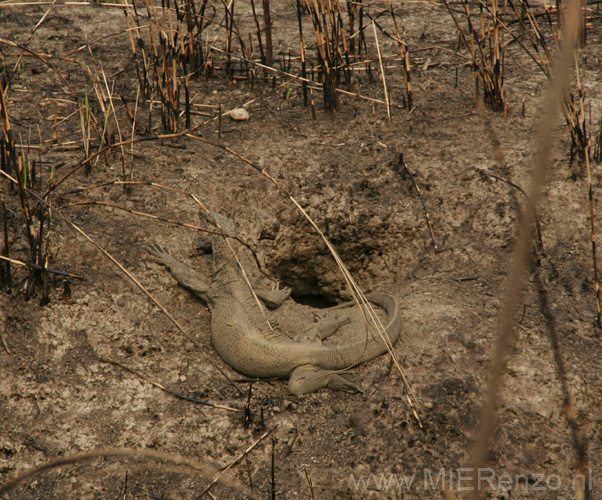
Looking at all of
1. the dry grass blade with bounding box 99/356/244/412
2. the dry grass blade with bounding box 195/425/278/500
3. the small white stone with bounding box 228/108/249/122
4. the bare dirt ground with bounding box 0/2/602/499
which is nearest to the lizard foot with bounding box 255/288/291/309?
the bare dirt ground with bounding box 0/2/602/499

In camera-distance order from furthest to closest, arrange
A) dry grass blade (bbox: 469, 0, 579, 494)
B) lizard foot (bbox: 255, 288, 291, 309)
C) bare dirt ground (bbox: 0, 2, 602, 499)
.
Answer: lizard foot (bbox: 255, 288, 291, 309), bare dirt ground (bbox: 0, 2, 602, 499), dry grass blade (bbox: 469, 0, 579, 494)

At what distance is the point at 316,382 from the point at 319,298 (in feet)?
6.46

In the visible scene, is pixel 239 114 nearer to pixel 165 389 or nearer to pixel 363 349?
pixel 363 349

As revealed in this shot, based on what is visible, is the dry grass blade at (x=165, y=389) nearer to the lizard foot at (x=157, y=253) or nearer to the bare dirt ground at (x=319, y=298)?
the bare dirt ground at (x=319, y=298)

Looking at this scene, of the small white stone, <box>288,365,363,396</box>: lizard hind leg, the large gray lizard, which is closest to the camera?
<box>288,365,363,396</box>: lizard hind leg

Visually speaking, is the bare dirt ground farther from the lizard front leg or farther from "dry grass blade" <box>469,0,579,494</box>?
"dry grass blade" <box>469,0,579,494</box>

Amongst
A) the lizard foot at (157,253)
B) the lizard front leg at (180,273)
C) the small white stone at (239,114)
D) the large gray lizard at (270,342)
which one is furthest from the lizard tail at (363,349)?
the small white stone at (239,114)

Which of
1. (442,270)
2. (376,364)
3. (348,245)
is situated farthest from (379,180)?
(376,364)

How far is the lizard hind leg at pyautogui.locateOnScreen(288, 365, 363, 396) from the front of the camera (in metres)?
3.38

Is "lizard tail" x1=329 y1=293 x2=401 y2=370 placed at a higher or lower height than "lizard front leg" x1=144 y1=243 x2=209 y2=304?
lower

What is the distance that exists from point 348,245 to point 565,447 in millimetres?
2289

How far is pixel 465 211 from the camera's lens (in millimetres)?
4469

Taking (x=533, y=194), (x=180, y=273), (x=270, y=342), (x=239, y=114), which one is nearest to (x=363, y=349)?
(x=270, y=342)

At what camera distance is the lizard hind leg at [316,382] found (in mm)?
3379
